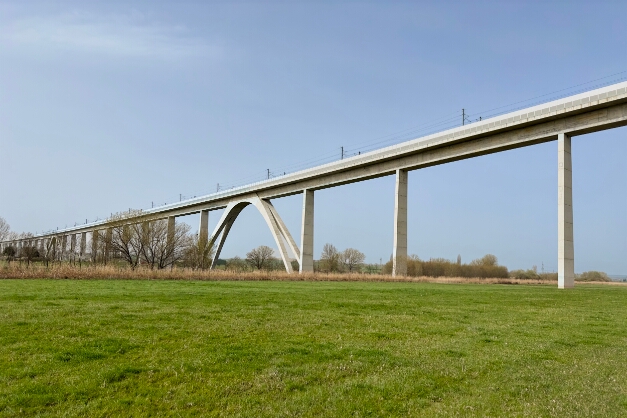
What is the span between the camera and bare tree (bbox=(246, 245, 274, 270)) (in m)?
81.7

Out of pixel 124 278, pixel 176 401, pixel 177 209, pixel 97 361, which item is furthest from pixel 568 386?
pixel 177 209

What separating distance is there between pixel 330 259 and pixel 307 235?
2862cm

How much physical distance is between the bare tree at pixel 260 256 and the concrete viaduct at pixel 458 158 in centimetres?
1918

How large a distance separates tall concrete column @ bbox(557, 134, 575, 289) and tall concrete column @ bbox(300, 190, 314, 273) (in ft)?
87.6

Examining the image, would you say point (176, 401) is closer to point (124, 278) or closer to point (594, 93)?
point (124, 278)

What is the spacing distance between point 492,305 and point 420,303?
2.41 metres

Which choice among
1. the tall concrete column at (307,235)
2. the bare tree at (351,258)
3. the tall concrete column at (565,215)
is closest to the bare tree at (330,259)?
the bare tree at (351,258)

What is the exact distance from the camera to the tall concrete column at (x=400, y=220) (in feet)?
135

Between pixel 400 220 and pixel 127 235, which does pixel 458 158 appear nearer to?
pixel 400 220

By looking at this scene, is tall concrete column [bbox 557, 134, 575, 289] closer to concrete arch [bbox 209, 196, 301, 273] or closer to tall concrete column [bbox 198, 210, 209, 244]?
concrete arch [bbox 209, 196, 301, 273]

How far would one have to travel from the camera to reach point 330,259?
7938 cm

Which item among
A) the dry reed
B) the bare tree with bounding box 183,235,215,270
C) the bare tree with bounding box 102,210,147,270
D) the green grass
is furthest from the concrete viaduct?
the green grass

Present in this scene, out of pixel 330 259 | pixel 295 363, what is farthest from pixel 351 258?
pixel 295 363

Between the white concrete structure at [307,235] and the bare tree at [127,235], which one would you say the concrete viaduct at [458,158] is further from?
the bare tree at [127,235]
